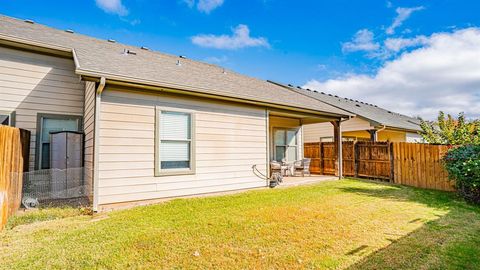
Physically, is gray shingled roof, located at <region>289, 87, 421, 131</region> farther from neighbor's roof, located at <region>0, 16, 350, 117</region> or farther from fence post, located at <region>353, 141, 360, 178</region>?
neighbor's roof, located at <region>0, 16, 350, 117</region>

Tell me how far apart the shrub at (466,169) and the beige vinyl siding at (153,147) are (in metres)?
5.47

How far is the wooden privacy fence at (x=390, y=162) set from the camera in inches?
346

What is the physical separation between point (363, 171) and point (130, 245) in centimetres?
1046

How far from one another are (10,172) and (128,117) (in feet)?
7.43

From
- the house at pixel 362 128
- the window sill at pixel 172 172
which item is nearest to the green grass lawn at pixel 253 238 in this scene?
the window sill at pixel 172 172

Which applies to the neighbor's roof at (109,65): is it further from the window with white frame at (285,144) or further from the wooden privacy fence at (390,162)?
the wooden privacy fence at (390,162)

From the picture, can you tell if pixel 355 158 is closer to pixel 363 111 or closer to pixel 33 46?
pixel 363 111

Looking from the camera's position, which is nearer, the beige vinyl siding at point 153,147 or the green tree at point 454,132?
the beige vinyl siding at point 153,147

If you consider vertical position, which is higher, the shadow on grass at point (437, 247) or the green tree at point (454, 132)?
the green tree at point (454, 132)

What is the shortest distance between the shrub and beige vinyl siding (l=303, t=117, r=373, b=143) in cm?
566

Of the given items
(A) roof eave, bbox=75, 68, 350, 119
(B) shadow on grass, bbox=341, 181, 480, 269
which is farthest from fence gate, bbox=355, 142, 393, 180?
(A) roof eave, bbox=75, 68, 350, 119

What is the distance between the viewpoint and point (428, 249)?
11.5 feet

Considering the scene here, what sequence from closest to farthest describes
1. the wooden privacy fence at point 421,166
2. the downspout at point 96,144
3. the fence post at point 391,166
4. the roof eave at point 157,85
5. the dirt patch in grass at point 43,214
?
the dirt patch in grass at point 43,214
the roof eave at point 157,85
the downspout at point 96,144
the wooden privacy fence at point 421,166
the fence post at point 391,166

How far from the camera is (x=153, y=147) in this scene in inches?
236
